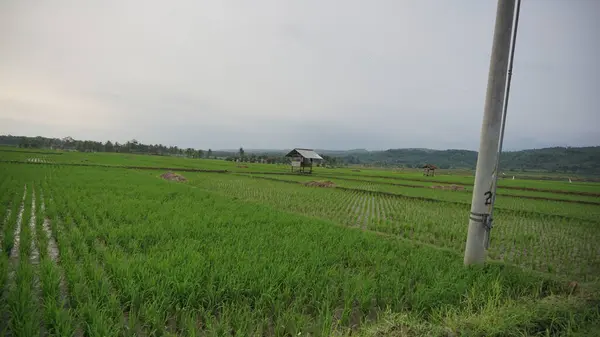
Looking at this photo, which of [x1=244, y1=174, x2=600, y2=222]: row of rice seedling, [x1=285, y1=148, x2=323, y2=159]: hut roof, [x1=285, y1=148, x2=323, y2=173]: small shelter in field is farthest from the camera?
[x1=285, y1=148, x2=323, y2=173]: small shelter in field

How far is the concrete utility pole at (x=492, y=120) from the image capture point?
12.0 ft

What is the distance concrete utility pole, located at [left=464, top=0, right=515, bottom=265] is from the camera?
144 inches

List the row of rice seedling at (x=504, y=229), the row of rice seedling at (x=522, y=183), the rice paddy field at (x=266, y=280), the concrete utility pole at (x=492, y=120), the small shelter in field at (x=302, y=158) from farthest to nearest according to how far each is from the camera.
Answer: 1. the small shelter in field at (x=302, y=158)
2. the row of rice seedling at (x=522, y=183)
3. the row of rice seedling at (x=504, y=229)
4. the concrete utility pole at (x=492, y=120)
5. the rice paddy field at (x=266, y=280)

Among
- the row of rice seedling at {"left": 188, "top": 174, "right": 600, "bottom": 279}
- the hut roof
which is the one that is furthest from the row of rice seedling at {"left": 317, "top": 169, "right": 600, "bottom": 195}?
the row of rice seedling at {"left": 188, "top": 174, "right": 600, "bottom": 279}

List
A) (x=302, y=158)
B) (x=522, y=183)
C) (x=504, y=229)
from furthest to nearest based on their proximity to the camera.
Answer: (x=302, y=158)
(x=522, y=183)
(x=504, y=229)

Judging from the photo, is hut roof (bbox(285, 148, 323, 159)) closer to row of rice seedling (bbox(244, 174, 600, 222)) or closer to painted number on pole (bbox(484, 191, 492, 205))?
row of rice seedling (bbox(244, 174, 600, 222))

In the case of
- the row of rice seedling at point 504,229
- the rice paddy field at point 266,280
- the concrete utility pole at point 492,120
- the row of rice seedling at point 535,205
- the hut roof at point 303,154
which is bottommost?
the row of rice seedling at point 535,205

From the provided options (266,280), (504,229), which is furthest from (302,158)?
(266,280)

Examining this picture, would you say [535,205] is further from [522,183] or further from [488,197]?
[522,183]

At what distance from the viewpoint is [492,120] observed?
375cm

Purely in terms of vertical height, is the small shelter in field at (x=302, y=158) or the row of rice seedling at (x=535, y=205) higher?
the small shelter in field at (x=302, y=158)

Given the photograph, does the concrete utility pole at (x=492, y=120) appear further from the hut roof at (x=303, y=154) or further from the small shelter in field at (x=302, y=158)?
the small shelter in field at (x=302, y=158)

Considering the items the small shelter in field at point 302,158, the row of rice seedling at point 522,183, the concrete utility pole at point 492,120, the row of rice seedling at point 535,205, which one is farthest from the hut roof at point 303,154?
the concrete utility pole at point 492,120

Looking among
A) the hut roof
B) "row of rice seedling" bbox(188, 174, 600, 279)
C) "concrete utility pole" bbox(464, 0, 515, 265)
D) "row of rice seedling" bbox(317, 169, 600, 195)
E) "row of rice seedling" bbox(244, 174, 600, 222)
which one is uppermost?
"concrete utility pole" bbox(464, 0, 515, 265)
